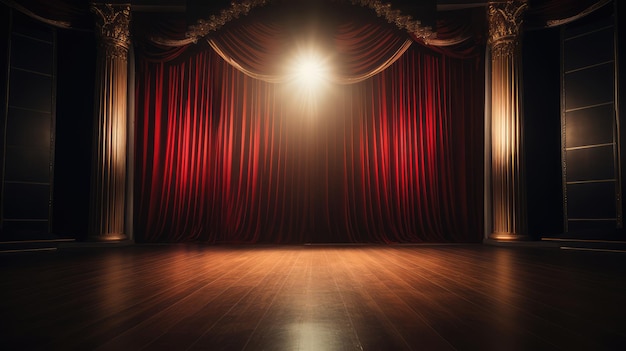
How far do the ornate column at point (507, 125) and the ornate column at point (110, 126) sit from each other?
4.73 m

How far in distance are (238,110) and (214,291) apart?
4.11 m

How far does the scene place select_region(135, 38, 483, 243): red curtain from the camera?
5742mm

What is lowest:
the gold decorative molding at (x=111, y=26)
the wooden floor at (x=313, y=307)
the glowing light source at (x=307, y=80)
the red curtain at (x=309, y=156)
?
the wooden floor at (x=313, y=307)

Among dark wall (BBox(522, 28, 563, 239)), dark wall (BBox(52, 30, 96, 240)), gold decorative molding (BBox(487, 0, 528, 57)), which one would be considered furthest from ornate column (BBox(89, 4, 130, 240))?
dark wall (BBox(522, 28, 563, 239))

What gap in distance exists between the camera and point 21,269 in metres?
3.22

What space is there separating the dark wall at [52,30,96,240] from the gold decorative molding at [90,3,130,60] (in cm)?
31

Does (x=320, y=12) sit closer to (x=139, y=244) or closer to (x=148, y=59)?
(x=148, y=59)

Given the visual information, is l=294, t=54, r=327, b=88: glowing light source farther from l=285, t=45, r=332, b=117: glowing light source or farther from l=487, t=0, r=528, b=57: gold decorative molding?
l=487, t=0, r=528, b=57: gold decorative molding

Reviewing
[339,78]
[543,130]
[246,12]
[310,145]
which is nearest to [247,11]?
[246,12]

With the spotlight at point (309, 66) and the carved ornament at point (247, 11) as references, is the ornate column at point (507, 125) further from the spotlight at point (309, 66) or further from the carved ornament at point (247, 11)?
the spotlight at point (309, 66)

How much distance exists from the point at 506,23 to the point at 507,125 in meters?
1.29

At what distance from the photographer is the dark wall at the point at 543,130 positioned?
537cm

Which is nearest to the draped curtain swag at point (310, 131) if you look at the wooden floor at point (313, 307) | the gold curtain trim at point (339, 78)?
the gold curtain trim at point (339, 78)

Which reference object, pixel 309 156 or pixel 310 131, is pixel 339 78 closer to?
pixel 310 131
